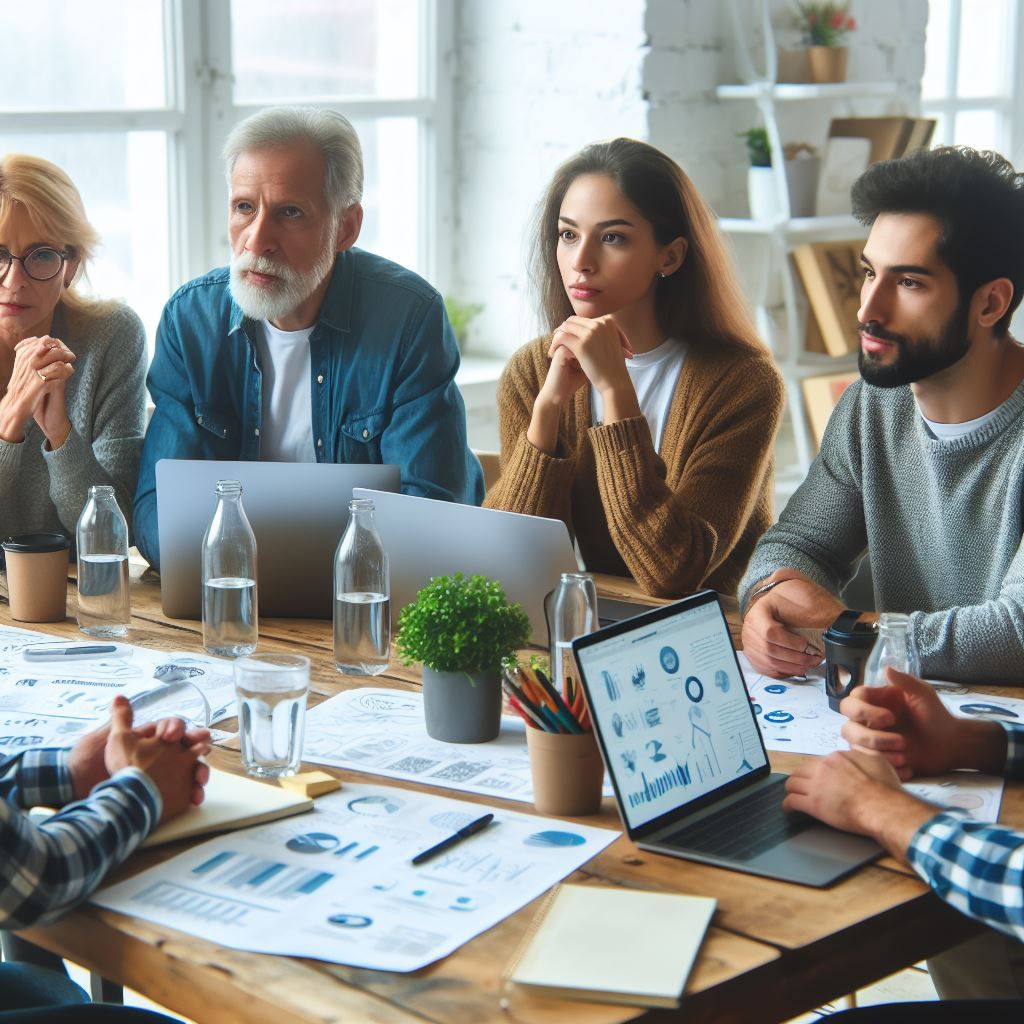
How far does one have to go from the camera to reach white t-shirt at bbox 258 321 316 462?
2461 mm

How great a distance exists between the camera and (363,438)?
2.43 m

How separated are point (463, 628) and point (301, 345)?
1.09 metres

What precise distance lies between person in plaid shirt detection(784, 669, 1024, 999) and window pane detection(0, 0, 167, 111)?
2503 mm

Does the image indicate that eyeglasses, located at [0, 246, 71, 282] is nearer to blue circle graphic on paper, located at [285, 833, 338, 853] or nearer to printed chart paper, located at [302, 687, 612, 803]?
printed chart paper, located at [302, 687, 612, 803]

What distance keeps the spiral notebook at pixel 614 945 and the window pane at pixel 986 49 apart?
14.7ft

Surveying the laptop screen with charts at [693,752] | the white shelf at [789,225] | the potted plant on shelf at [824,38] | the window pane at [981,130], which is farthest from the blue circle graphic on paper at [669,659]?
the window pane at [981,130]

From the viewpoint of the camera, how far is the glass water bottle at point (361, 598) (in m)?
1.82

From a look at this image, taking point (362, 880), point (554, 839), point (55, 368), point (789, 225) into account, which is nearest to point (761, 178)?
point (789, 225)

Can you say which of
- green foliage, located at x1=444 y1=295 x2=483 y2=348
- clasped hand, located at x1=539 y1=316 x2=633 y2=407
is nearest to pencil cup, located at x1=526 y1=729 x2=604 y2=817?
clasped hand, located at x1=539 y1=316 x2=633 y2=407

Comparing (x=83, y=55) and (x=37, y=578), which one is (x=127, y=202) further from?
(x=37, y=578)

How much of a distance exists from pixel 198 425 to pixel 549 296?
70 centimetres

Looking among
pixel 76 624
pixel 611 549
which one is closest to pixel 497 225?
pixel 611 549

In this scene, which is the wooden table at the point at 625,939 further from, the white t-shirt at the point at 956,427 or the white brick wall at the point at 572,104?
the white brick wall at the point at 572,104

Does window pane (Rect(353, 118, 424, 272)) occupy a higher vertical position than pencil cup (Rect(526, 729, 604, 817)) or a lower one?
higher
